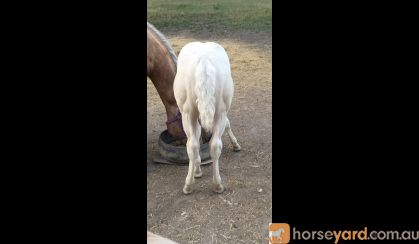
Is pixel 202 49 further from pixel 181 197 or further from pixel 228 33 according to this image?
pixel 228 33

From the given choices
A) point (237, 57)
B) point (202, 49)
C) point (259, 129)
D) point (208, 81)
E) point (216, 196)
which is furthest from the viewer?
point (237, 57)

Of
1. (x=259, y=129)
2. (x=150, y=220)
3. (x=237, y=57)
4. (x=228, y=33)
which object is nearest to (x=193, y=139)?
(x=150, y=220)

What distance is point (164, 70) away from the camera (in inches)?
163

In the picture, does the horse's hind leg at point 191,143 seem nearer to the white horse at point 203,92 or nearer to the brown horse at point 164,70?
the white horse at point 203,92

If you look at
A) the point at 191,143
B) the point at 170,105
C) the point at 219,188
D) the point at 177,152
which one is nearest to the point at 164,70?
the point at 170,105

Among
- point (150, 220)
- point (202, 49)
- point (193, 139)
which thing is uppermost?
point (202, 49)

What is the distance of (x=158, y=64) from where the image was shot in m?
4.12

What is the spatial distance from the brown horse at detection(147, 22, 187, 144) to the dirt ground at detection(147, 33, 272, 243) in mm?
452

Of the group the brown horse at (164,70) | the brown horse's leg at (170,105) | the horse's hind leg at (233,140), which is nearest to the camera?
the brown horse at (164,70)

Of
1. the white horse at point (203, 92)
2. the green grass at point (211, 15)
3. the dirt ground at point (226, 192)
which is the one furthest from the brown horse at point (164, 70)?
the green grass at point (211, 15)

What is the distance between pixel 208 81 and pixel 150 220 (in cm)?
126

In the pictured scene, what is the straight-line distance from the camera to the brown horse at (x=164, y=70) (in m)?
4.10

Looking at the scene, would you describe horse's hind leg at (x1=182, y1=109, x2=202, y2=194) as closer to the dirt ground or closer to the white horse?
the white horse

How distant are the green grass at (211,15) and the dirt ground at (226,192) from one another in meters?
5.46
